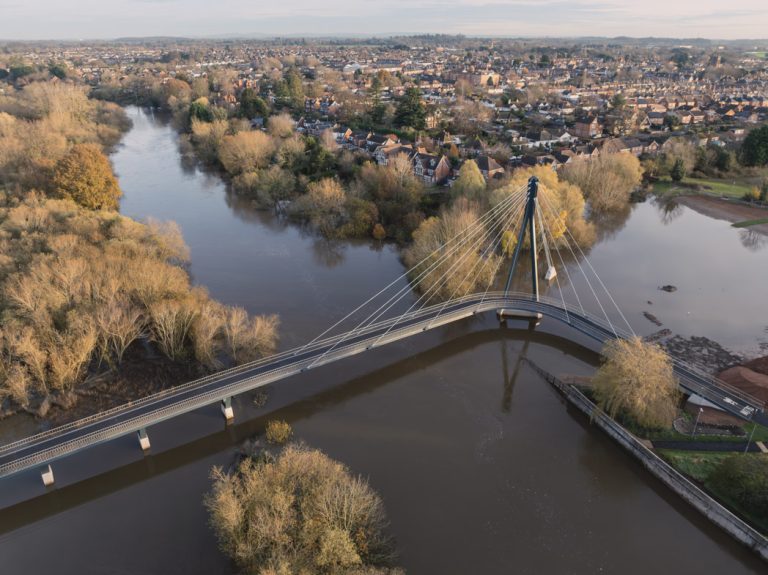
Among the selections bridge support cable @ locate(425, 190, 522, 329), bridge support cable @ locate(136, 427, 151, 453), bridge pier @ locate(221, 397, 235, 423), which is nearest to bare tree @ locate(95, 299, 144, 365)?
bridge support cable @ locate(136, 427, 151, 453)

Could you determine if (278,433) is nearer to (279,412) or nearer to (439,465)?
(279,412)

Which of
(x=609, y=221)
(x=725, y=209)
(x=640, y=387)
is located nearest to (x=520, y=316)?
(x=640, y=387)

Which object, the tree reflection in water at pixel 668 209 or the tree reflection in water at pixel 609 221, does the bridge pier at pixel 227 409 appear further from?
the tree reflection in water at pixel 668 209

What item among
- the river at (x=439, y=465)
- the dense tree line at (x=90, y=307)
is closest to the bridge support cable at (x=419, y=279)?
the river at (x=439, y=465)

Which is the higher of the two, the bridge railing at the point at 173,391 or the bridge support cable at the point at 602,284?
the bridge railing at the point at 173,391

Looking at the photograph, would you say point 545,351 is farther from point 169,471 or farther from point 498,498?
point 169,471

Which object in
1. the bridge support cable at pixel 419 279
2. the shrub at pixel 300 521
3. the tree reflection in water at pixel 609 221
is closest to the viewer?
the shrub at pixel 300 521

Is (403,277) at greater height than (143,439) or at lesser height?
lesser
